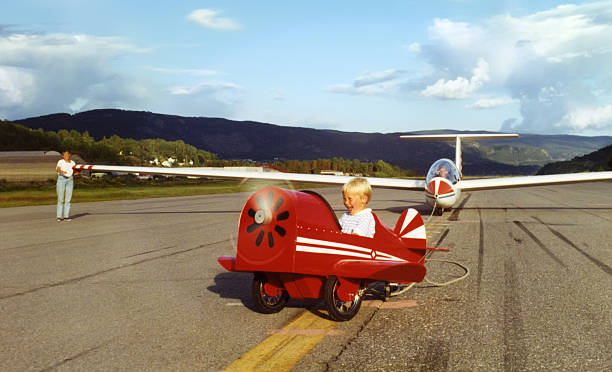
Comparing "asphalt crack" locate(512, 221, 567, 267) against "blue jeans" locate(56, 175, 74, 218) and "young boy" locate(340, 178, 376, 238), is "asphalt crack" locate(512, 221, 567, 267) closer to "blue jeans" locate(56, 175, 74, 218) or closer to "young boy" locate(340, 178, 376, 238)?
"young boy" locate(340, 178, 376, 238)

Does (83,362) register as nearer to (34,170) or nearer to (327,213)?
(327,213)

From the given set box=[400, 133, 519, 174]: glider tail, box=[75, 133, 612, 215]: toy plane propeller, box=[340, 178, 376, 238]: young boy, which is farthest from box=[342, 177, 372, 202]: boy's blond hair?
box=[400, 133, 519, 174]: glider tail

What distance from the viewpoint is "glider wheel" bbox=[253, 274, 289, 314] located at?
5.12 meters

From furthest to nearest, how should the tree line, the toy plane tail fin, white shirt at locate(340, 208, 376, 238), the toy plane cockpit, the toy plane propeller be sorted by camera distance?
the tree line → the toy plane propeller → the toy plane tail fin → white shirt at locate(340, 208, 376, 238) → the toy plane cockpit

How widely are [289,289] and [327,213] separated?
840 mm

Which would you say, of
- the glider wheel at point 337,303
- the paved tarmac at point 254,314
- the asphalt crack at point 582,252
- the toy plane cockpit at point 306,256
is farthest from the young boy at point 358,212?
the asphalt crack at point 582,252

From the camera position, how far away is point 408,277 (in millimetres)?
4891

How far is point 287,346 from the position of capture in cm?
424

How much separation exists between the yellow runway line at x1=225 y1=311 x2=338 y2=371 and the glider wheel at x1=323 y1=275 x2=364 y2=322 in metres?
0.12

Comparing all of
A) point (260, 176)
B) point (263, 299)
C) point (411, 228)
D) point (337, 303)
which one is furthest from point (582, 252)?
point (260, 176)

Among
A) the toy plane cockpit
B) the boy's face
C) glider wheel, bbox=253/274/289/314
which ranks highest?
the boy's face

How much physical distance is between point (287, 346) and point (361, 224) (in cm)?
147

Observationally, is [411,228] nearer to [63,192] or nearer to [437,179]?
[437,179]

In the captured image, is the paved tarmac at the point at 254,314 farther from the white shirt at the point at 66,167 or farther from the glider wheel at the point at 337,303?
the white shirt at the point at 66,167
